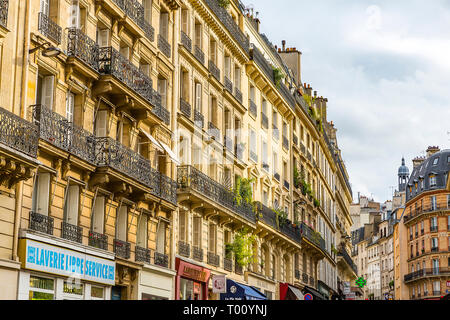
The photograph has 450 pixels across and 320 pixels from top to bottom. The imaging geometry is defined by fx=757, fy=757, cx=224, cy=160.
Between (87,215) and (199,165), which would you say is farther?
(199,165)

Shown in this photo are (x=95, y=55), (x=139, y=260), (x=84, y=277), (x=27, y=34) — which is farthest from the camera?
(x=139, y=260)

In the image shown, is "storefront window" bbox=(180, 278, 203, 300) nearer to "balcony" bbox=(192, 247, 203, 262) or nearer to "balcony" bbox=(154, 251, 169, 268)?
"balcony" bbox=(192, 247, 203, 262)

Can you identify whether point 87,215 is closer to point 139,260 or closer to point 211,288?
point 139,260

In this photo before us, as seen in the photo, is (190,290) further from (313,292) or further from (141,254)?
(313,292)

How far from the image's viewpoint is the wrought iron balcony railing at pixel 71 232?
19578mm

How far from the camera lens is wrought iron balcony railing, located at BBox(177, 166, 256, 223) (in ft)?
94.5

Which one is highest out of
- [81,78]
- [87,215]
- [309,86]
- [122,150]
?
[309,86]

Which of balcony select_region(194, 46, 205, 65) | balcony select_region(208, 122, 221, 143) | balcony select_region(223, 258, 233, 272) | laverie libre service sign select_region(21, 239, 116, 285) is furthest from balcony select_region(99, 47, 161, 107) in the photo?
balcony select_region(223, 258, 233, 272)

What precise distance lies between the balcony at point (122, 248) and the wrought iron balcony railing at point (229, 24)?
43.8 feet

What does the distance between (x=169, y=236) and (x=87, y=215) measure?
22.2ft

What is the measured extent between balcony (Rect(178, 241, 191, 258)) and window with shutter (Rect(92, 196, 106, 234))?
660 cm

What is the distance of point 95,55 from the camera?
21.7 metres

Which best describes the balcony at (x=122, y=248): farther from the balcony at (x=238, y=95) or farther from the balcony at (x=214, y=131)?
the balcony at (x=238, y=95)

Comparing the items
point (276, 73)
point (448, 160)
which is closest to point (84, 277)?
point (276, 73)
